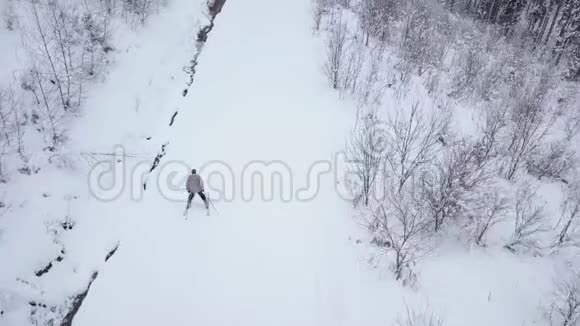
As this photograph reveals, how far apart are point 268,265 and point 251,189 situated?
3.19m

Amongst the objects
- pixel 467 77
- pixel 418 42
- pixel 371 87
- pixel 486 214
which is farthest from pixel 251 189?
pixel 467 77

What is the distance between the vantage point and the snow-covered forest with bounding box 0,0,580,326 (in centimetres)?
947

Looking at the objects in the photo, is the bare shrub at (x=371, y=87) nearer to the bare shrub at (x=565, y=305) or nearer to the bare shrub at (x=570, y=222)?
the bare shrub at (x=570, y=222)

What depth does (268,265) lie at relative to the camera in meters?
10.1

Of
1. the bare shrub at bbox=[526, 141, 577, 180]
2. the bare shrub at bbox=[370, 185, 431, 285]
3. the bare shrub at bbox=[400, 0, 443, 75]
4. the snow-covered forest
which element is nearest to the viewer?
the snow-covered forest

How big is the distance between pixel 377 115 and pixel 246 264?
32.2 ft

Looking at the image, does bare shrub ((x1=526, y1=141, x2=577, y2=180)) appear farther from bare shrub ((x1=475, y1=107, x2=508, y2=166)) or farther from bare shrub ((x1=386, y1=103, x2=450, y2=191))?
bare shrub ((x1=386, y1=103, x2=450, y2=191))

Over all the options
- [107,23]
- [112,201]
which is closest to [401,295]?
[112,201]

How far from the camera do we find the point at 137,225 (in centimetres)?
1098

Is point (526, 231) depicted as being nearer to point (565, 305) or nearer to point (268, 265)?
point (565, 305)

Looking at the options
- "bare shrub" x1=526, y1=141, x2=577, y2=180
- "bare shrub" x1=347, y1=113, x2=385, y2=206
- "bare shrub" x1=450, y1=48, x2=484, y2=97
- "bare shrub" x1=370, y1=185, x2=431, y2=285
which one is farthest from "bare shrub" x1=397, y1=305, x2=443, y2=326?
"bare shrub" x1=450, y1=48, x2=484, y2=97

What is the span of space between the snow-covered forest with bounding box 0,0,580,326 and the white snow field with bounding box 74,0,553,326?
0.05 m

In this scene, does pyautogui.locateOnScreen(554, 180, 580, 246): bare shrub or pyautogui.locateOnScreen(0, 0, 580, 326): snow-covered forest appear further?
pyautogui.locateOnScreen(554, 180, 580, 246): bare shrub

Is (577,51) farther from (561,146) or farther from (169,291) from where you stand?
(169,291)
